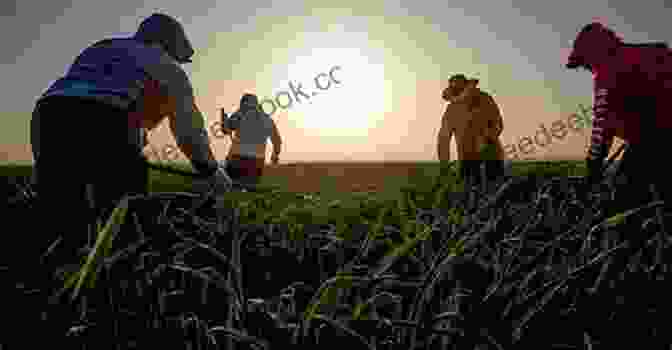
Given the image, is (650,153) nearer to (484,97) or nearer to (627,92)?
(627,92)

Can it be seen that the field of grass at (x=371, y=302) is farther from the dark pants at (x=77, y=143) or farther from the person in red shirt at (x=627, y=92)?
the person in red shirt at (x=627, y=92)

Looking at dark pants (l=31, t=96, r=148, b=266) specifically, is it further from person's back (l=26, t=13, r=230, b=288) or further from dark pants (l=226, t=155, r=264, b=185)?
dark pants (l=226, t=155, r=264, b=185)

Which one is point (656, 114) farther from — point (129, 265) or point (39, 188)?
point (39, 188)

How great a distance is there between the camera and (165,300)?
1.87ft

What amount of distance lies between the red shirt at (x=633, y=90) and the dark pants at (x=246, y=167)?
4.59 m

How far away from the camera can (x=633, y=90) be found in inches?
122

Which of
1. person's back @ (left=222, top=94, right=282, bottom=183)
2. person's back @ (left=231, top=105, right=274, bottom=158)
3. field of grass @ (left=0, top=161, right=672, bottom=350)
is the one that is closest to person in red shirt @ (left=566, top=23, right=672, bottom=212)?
field of grass @ (left=0, top=161, right=672, bottom=350)

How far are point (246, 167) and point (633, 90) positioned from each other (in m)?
5.46

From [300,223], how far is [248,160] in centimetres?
640

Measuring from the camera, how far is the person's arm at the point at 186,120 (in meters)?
2.77

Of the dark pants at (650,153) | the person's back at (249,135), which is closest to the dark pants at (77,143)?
the dark pants at (650,153)

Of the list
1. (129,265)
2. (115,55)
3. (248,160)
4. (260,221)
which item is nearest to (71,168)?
(115,55)

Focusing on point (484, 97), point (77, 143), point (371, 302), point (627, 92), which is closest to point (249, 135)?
point (484, 97)

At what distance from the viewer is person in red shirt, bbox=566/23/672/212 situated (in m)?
2.92
